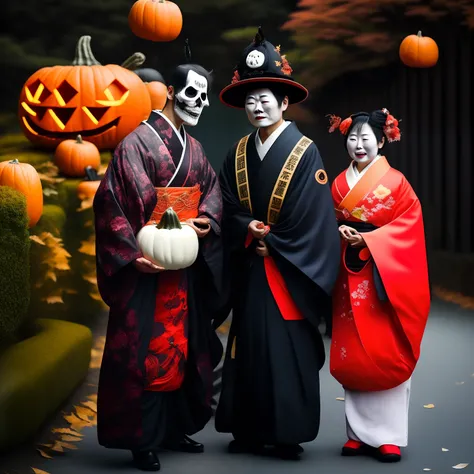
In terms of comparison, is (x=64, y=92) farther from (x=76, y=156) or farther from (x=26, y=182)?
(x=26, y=182)

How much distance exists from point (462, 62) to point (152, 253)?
624 centimetres

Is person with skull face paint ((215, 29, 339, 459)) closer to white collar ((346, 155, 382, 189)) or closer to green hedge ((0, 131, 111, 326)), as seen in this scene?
white collar ((346, 155, 382, 189))

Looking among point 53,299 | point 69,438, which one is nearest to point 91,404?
point 69,438

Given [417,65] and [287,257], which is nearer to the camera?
[287,257]

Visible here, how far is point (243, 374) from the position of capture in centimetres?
598

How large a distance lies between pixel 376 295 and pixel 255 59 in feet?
5.01

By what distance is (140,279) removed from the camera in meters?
5.71

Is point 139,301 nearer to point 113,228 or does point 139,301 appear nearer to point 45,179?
point 113,228

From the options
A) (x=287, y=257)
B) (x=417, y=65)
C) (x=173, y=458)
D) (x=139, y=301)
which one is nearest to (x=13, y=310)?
(x=139, y=301)

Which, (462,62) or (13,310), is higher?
(462,62)

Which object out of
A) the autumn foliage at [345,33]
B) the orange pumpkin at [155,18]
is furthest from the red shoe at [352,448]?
the autumn foliage at [345,33]

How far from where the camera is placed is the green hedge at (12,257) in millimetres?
5848

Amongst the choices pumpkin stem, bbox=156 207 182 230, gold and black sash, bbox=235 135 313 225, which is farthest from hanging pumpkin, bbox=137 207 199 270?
gold and black sash, bbox=235 135 313 225

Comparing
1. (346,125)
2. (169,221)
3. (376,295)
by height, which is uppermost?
(346,125)
